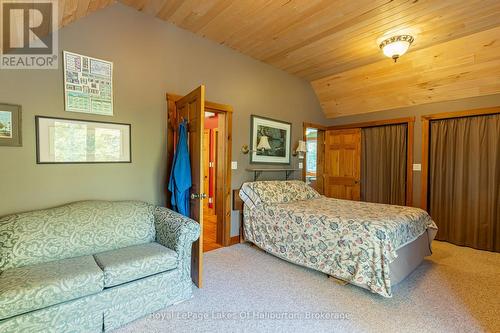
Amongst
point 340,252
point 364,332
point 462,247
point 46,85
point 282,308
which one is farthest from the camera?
point 462,247

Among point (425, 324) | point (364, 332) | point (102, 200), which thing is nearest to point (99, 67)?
point (102, 200)

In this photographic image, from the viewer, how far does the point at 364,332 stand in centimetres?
175

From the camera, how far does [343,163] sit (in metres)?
4.91

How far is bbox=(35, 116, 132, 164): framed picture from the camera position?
2.20 metres

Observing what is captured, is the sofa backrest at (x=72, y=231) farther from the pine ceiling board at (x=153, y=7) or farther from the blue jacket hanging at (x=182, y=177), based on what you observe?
the pine ceiling board at (x=153, y=7)

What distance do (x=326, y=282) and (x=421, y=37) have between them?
10.2 ft

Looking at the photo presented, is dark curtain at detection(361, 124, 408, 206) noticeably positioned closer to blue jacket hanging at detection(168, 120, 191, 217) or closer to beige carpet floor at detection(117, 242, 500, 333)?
beige carpet floor at detection(117, 242, 500, 333)

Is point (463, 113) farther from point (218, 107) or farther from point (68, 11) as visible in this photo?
point (68, 11)

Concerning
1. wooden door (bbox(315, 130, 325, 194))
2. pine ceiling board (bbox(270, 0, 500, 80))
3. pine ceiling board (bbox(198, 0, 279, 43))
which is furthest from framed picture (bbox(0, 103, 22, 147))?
wooden door (bbox(315, 130, 325, 194))

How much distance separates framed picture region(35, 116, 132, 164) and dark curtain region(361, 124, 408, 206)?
414 centimetres

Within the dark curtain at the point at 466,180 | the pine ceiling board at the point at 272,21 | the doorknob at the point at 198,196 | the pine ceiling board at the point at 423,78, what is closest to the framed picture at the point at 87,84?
the doorknob at the point at 198,196

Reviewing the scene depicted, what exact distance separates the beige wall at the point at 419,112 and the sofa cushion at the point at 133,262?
3.98m

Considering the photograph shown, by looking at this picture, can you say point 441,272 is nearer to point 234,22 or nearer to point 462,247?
point 462,247

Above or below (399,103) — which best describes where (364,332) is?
below
